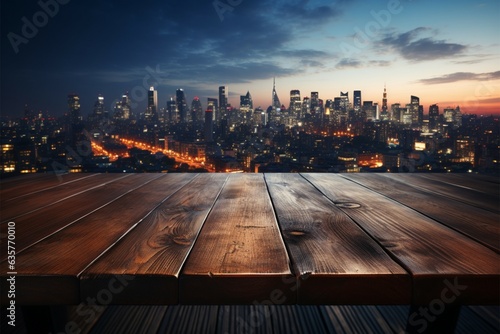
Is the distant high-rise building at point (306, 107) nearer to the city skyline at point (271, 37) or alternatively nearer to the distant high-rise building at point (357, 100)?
the distant high-rise building at point (357, 100)

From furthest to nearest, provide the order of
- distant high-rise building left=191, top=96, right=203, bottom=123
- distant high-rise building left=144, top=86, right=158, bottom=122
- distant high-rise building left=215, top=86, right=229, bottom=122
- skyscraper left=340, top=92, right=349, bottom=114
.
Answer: distant high-rise building left=215, top=86, right=229, bottom=122 → distant high-rise building left=191, top=96, right=203, bottom=123 → skyscraper left=340, top=92, right=349, bottom=114 → distant high-rise building left=144, top=86, right=158, bottom=122

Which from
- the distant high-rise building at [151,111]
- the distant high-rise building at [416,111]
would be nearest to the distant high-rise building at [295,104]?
the distant high-rise building at [416,111]

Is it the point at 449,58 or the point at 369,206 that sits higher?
the point at 449,58

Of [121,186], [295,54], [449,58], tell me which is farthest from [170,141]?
[121,186]

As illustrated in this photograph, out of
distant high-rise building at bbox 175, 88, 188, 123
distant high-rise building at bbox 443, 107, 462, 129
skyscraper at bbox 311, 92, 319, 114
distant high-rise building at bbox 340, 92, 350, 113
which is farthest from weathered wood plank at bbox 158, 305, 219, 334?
skyscraper at bbox 311, 92, 319, 114

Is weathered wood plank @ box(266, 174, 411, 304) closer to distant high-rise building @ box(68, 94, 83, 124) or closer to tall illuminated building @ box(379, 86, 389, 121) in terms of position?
distant high-rise building @ box(68, 94, 83, 124)

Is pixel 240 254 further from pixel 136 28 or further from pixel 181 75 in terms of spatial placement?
pixel 181 75

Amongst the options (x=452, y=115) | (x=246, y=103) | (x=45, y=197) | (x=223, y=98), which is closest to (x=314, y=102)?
(x=246, y=103)
